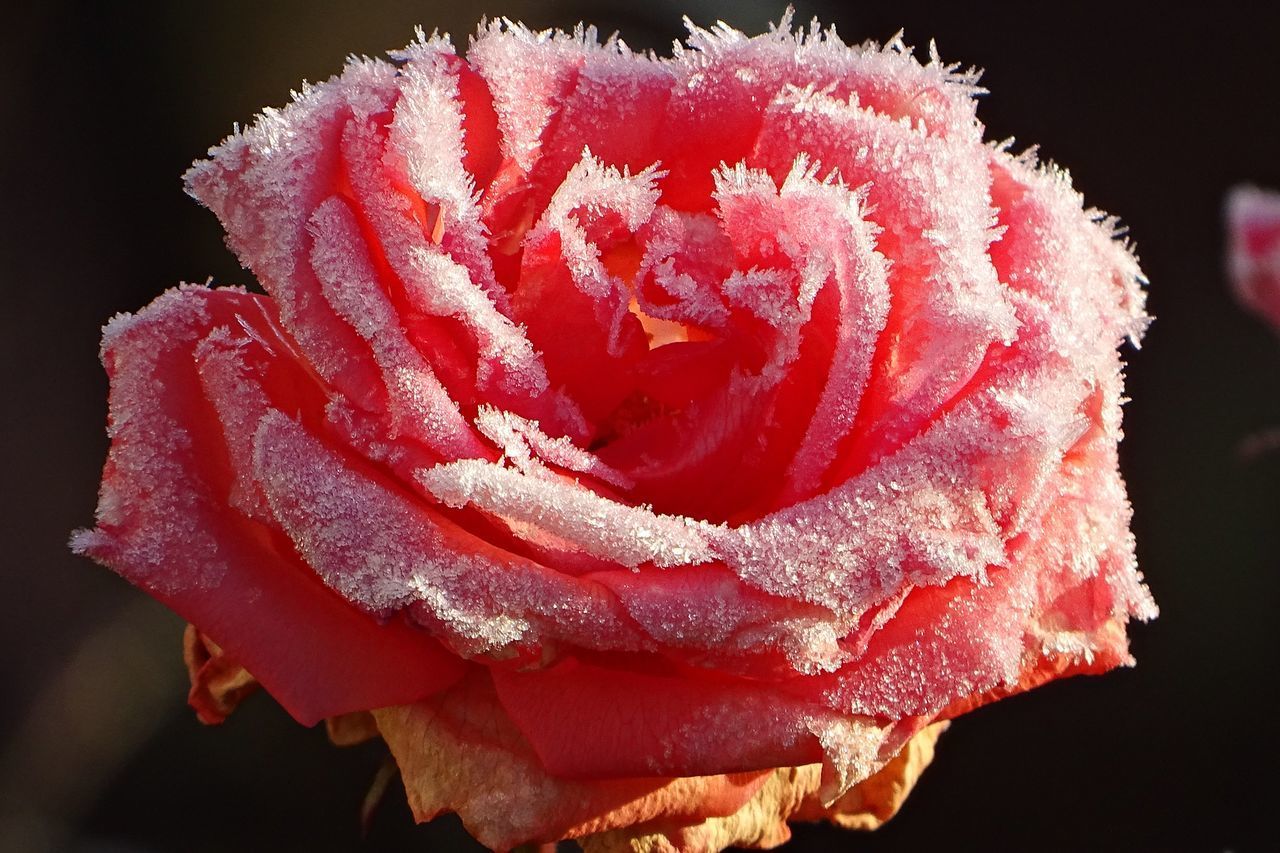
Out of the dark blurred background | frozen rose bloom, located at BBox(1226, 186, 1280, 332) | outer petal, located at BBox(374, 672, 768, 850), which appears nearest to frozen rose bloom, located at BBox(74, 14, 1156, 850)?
outer petal, located at BBox(374, 672, 768, 850)

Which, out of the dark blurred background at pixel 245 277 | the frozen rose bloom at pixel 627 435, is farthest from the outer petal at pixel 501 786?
the dark blurred background at pixel 245 277

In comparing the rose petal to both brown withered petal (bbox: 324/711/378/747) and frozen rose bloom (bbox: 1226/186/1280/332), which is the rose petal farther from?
frozen rose bloom (bbox: 1226/186/1280/332)

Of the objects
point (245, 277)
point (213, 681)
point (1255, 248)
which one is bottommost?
point (213, 681)

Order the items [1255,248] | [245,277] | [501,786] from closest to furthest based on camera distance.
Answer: [501,786], [245,277], [1255,248]

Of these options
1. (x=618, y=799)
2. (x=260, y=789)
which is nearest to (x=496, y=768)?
(x=618, y=799)

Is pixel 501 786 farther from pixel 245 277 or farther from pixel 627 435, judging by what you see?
pixel 245 277

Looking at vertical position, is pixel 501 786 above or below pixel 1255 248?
below

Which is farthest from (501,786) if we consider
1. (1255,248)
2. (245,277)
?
(1255,248)
